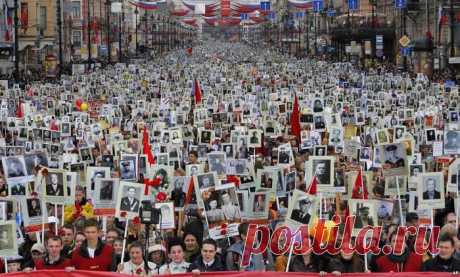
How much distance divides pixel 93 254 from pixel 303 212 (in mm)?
2126

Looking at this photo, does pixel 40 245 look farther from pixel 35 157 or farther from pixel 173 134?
pixel 173 134

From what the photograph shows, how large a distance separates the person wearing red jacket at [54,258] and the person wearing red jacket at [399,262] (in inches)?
116

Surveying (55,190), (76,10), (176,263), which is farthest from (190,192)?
→ (76,10)

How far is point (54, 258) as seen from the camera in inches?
444

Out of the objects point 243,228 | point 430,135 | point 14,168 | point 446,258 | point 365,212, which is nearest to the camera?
point 446,258

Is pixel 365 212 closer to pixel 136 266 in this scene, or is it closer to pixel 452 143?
pixel 136 266

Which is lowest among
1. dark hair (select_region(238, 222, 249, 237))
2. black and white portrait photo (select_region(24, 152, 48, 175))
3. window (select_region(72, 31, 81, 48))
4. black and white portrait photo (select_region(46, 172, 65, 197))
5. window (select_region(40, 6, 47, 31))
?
dark hair (select_region(238, 222, 249, 237))

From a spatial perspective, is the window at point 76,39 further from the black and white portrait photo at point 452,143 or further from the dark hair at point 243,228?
the dark hair at point 243,228

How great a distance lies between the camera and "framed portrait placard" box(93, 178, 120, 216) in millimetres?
14016

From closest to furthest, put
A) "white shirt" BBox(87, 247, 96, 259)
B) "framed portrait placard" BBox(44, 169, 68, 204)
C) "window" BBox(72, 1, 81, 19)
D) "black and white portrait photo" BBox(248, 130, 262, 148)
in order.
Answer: "white shirt" BBox(87, 247, 96, 259)
"framed portrait placard" BBox(44, 169, 68, 204)
"black and white portrait photo" BBox(248, 130, 262, 148)
"window" BBox(72, 1, 81, 19)

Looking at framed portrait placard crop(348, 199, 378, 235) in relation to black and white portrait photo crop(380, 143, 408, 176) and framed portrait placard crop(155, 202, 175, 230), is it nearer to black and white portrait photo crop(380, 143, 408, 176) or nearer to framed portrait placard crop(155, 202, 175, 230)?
framed portrait placard crop(155, 202, 175, 230)

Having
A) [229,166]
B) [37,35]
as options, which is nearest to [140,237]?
[229,166]

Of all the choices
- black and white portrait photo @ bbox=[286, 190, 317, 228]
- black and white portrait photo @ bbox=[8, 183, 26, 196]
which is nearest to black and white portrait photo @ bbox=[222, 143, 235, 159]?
black and white portrait photo @ bbox=[8, 183, 26, 196]

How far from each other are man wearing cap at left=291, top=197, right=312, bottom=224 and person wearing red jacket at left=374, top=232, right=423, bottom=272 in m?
0.88
